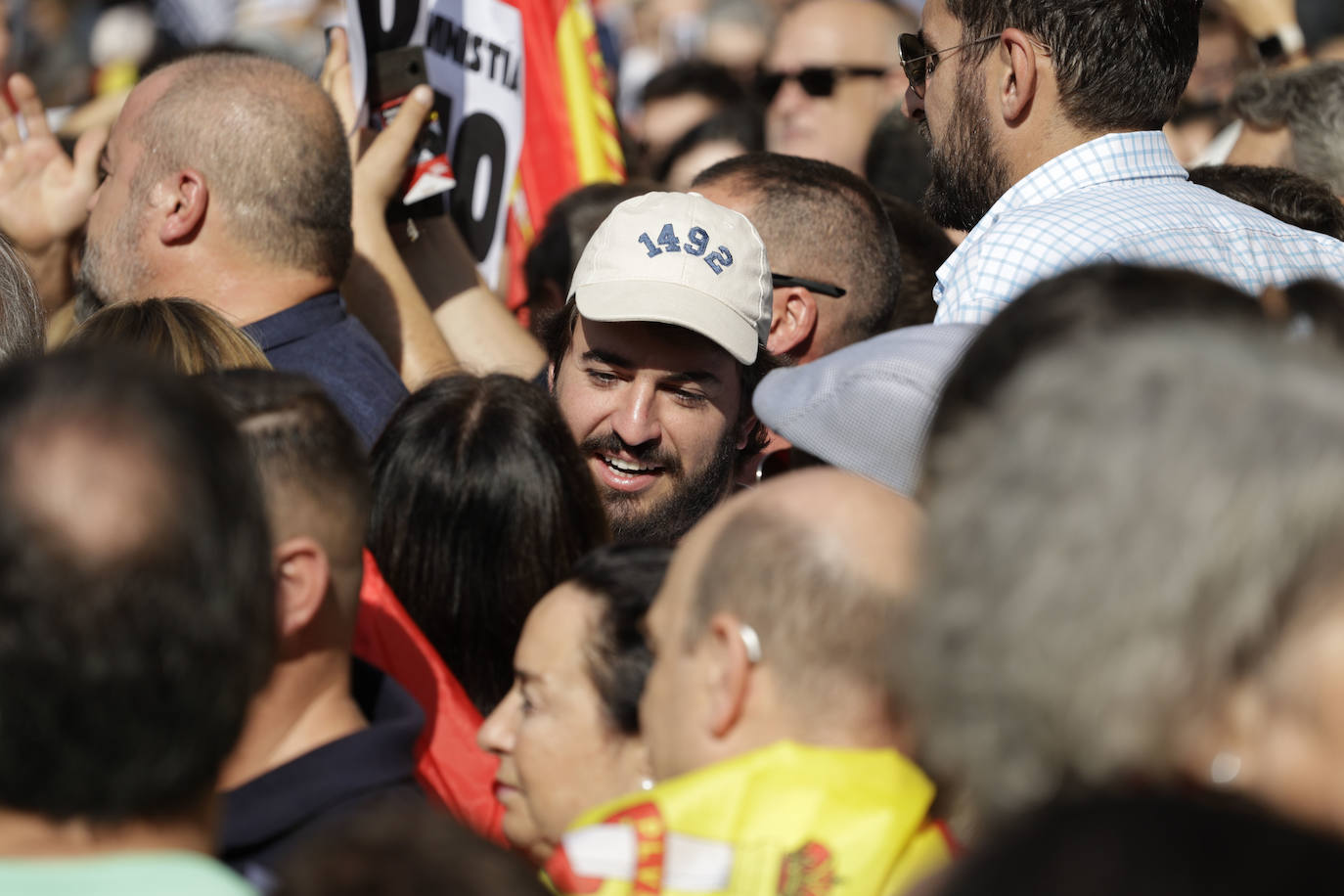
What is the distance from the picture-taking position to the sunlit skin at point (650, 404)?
3623 millimetres

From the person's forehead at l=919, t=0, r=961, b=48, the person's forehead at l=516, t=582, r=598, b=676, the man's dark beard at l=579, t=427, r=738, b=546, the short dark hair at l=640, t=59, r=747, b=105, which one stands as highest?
the person's forehead at l=919, t=0, r=961, b=48

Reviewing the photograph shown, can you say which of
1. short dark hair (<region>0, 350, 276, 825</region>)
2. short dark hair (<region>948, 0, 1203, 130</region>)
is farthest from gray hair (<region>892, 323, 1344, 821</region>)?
short dark hair (<region>948, 0, 1203, 130</region>)

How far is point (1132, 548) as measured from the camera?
1.21m

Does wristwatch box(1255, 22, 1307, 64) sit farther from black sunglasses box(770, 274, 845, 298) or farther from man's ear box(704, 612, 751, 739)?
man's ear box(704, 612, 751, 739)

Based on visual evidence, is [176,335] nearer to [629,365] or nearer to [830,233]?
[629,365]

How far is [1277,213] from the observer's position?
3734 millimetres

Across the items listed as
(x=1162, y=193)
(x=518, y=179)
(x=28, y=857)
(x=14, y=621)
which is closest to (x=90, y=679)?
(x=14, y=621)

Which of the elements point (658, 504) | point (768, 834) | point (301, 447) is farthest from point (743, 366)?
point (768, 834)

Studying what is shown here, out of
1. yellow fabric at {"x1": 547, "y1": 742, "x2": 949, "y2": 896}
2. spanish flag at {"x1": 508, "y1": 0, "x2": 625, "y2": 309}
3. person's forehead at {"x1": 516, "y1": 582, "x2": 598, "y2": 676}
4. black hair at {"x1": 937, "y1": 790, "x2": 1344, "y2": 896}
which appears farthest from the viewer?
spanish flag at {"x1": 508, "y1": 0, "x2": 625, "y2": 309}

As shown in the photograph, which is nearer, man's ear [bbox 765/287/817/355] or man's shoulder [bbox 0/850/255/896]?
man's shoulder [bbox 0/850/255/896]

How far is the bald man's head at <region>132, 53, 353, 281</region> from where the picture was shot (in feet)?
12.9

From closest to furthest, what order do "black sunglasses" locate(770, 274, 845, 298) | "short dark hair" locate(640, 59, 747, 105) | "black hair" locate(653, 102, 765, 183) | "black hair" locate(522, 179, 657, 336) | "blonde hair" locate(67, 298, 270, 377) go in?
"blonde hair" locate(67, 298, 270, 377), "black sunglasses" locate(770, 274, 845, 298), "black hair" locate(522, 179, 657, 336), "black hair" locate(653, 102, 765, 183), "short dark hair" locate(640, 59, 747, 105)

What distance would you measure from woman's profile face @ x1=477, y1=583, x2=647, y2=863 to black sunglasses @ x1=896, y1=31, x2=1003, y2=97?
172 centimetres

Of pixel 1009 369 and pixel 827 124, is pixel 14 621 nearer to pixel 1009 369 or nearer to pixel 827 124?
pixel 1009 369
